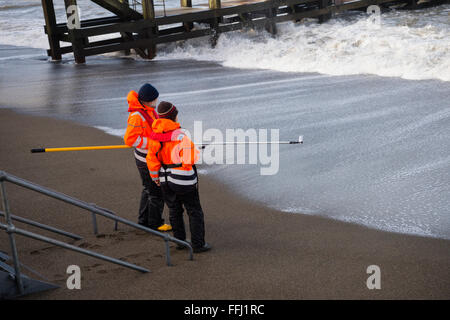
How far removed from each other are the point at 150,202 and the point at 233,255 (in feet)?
3.58

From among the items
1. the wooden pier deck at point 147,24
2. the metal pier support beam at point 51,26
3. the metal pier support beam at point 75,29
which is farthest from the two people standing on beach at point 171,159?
the metal pier support beam at point 51,26

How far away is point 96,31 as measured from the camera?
51.8ft

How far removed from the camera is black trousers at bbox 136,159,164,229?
508 cm

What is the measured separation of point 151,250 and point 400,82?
8618 millimetres

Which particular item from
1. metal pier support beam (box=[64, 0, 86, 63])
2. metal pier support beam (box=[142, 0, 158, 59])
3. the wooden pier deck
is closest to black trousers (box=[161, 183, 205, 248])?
the wooden pier deck

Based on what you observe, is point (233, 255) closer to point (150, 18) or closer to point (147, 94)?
point (147, 94)

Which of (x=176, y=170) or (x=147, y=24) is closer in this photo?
(x=176, y=170)

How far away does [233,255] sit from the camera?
456 centimetres

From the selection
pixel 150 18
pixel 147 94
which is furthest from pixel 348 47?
pixel 147 94

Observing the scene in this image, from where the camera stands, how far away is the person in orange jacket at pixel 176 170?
4.45 metres

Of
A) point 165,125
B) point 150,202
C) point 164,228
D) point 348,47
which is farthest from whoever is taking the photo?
point 348,47

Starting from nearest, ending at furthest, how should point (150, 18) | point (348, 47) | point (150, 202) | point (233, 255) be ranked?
point (233, 255) < point (150, 202) < point (348, 47) < point (150, 18)

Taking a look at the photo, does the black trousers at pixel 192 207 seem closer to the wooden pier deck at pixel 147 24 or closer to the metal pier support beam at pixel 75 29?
the wooden pier deck at pixel 147 24

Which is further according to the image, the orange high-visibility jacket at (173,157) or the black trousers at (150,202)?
the black trousers at (150,202)
